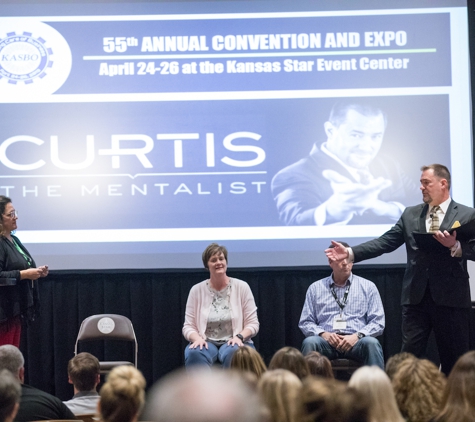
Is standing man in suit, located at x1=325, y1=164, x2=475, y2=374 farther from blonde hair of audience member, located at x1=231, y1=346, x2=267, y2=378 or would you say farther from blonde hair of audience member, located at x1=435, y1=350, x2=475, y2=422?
blonde hair of audience member, located at x1=435, y1=350, x2=475, y2=422

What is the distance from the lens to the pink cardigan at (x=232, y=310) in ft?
14.8

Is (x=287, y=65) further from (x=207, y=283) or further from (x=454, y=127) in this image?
(x=207, y=283)

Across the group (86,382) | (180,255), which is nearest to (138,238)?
(180,255)

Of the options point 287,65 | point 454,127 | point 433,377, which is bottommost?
point 433,377

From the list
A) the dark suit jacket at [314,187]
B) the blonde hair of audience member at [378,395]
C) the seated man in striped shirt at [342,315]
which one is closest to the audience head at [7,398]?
the blonde hair of audience member at [378,395]

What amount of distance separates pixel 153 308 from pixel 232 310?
1.00 metres

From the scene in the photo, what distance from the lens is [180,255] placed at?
5.20m

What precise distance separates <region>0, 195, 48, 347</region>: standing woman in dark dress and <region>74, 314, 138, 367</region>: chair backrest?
1.56 ft

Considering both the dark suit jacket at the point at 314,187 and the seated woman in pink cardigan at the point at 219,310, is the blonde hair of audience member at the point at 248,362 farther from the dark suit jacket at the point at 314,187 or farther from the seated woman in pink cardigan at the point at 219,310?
the dark suit jacket at the point at 314,187

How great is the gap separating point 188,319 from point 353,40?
2537 millimetres

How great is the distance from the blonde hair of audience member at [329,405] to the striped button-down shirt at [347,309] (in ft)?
9.46

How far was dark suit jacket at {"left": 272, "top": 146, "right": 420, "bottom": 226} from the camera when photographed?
17.1ft

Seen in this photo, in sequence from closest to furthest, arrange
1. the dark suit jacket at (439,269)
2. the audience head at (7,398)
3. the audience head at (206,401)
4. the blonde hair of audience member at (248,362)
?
the audience head at (206,401)
the audience head at (7,398)
the blonde hair of audience member at (248,362)
the dark suit jacket at (439,269)

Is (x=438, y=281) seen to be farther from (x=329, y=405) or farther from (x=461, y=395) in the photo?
(x=329, y=405)
